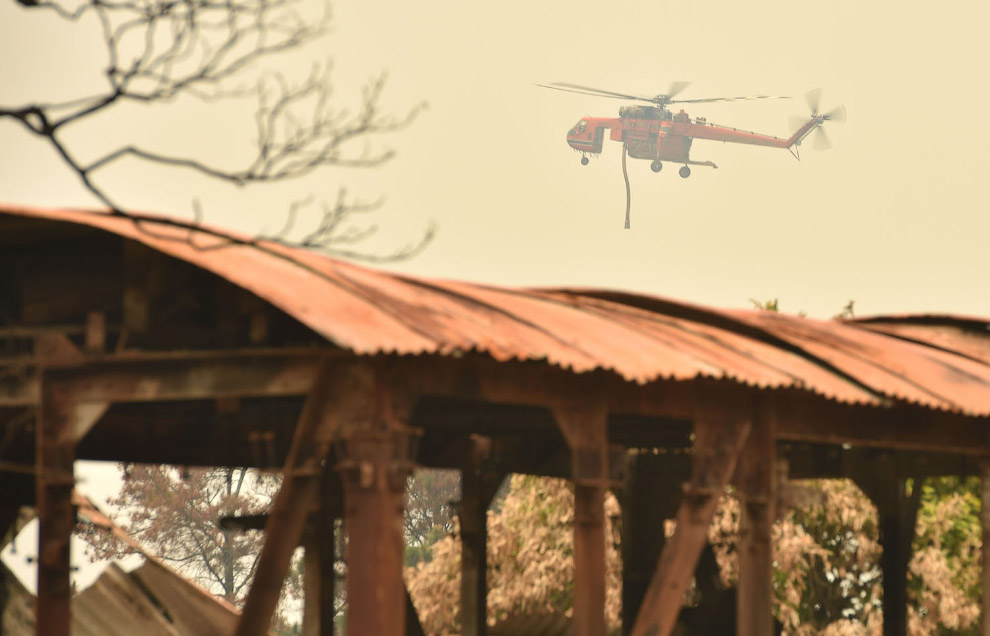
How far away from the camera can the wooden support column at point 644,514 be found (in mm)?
17422

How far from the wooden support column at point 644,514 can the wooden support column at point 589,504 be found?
228 inches

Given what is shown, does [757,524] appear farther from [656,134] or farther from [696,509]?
[656,134]

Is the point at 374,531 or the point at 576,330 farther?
the point at 576,330

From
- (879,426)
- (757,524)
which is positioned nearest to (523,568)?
(879,426)

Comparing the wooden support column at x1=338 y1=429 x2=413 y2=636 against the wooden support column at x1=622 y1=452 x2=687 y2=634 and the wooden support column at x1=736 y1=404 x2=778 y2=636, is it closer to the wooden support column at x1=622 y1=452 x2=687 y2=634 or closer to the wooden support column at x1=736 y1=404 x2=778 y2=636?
the wooden support column at x1=736 y1=404 x2=778 y2=636

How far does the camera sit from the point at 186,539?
164ft

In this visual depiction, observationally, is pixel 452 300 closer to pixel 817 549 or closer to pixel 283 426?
pixel 283 426

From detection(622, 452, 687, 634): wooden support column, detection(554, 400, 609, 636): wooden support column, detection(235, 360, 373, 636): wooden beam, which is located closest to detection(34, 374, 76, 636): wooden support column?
detection(235, 360, 373, 636): wooden beam

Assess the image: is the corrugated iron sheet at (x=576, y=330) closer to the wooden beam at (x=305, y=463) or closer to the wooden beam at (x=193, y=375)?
the wooden beam at (x=305, y=463)

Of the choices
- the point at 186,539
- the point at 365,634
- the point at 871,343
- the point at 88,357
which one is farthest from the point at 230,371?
the point at 186,539

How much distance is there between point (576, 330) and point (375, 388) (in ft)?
8.60

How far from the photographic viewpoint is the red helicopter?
67.6 metres

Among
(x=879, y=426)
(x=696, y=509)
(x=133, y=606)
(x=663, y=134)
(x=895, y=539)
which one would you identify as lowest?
(x=133, y=606)

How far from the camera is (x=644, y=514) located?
17625 mm
